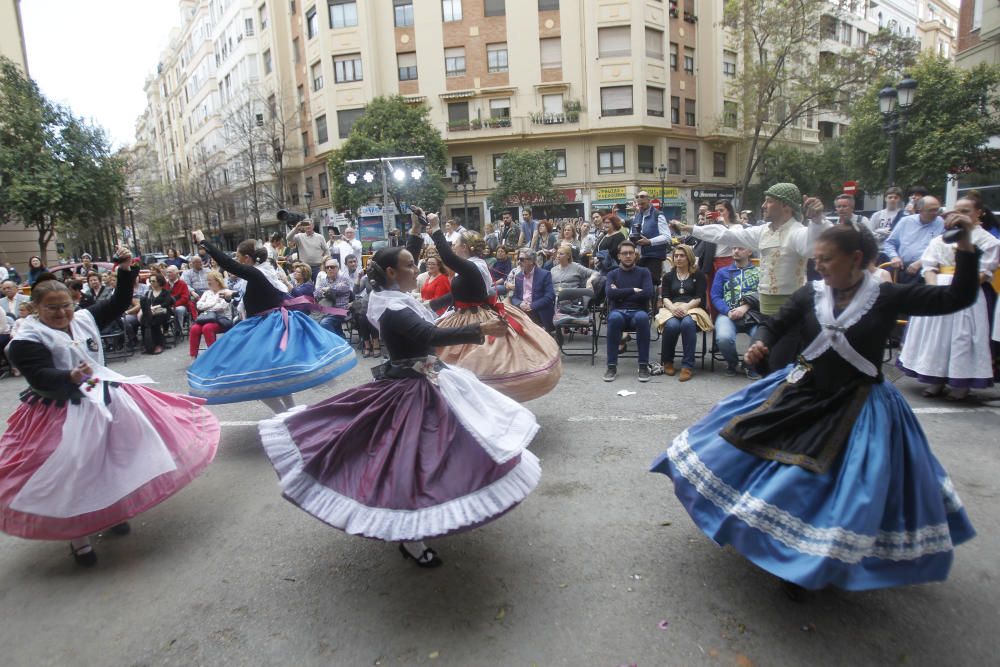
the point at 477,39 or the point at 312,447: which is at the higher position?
the point at 477,39

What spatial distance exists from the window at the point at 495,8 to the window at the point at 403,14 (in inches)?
170

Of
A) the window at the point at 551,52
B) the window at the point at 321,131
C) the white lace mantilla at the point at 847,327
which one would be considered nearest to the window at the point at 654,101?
the window at the point at 551,52

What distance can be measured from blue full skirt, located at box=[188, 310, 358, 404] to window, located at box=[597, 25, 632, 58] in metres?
30.5

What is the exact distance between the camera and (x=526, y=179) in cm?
3050

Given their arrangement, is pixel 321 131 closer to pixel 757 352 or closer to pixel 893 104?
pixel 893 104

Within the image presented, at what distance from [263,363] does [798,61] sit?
102 ft

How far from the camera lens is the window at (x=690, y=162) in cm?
3456

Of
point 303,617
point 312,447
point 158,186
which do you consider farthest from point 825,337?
point 158,186

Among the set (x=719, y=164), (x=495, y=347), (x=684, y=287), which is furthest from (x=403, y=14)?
(x=495, y=347)

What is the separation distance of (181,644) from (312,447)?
108 centimetres

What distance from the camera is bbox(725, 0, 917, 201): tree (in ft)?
88.6

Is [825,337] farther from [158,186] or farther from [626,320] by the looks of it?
[158,186]

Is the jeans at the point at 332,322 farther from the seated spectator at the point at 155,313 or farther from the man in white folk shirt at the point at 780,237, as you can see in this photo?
the man in white folk shirt at the point at 780,237

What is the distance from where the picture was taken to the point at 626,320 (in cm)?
772
